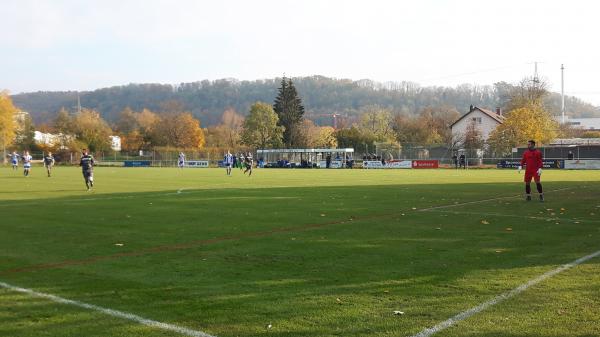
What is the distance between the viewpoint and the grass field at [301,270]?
19.1ft

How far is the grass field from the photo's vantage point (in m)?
5.83

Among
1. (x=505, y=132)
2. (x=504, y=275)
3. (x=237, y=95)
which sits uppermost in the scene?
(x=237, y=95)

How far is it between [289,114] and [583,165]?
55.5m

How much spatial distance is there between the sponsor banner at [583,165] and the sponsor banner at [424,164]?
48.8ft

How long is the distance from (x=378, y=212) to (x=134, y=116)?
124 metres

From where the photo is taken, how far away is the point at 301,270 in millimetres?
8289

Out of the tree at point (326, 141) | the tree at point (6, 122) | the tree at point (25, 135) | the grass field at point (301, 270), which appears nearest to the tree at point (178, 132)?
the tree at point (25, 135)

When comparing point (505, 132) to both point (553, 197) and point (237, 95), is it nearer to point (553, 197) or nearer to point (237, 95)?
point (553, 197)

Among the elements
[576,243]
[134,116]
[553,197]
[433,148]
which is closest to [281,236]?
[576,243]

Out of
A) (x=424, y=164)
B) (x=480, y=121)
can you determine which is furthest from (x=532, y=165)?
(x=480, y=121)

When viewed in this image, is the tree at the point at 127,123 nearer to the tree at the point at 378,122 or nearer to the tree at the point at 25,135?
the tree at the point at 25,135

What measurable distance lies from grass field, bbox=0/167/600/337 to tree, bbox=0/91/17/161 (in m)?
88.6

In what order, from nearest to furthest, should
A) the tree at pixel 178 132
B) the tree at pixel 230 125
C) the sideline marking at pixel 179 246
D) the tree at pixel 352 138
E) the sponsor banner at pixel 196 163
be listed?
the sideline marking at pixel 179 246 < the sponsor banner at pixel 196 163 < the tree at pixel 352 138 < the tree at pixel 178 132 < the tree at pixel 230 125

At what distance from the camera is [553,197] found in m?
20.9
